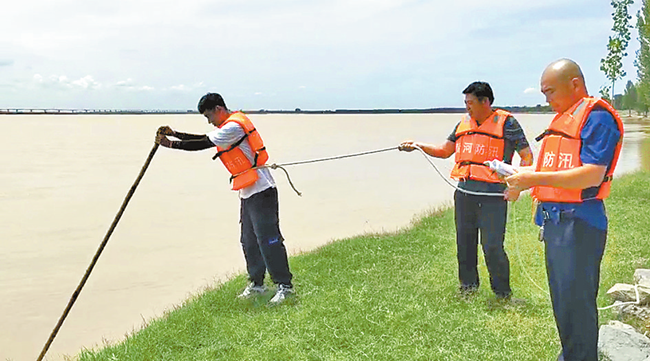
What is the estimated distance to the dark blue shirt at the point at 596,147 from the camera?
9.09 feet

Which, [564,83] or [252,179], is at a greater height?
[564,83]

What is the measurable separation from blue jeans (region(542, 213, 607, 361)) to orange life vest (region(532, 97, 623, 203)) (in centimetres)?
12

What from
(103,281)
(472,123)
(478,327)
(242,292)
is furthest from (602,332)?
(103,281)

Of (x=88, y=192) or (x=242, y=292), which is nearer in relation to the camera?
(x=242, y=292)

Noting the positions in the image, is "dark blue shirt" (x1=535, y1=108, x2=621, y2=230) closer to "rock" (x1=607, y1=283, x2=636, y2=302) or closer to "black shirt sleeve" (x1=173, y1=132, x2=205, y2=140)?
"rock" (x1=607, y1=283, x2=636, y2=302)

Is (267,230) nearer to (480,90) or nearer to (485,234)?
(485,234)

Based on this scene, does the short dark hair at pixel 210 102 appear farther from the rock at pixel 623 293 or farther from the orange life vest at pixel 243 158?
the rock at pixel 623 293

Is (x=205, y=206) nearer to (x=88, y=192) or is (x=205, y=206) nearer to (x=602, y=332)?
(x=88, y=192)

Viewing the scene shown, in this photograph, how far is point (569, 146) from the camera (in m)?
2.90

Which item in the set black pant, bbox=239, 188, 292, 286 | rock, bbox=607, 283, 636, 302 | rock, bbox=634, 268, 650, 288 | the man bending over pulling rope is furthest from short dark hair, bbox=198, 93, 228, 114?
rock, bbox=634, 268, 650, 288

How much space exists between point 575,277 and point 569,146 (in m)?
0.68

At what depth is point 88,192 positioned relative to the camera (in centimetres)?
1577

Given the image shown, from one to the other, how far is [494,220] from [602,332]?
1.26m

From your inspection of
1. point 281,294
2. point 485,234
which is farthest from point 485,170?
point 281,294
